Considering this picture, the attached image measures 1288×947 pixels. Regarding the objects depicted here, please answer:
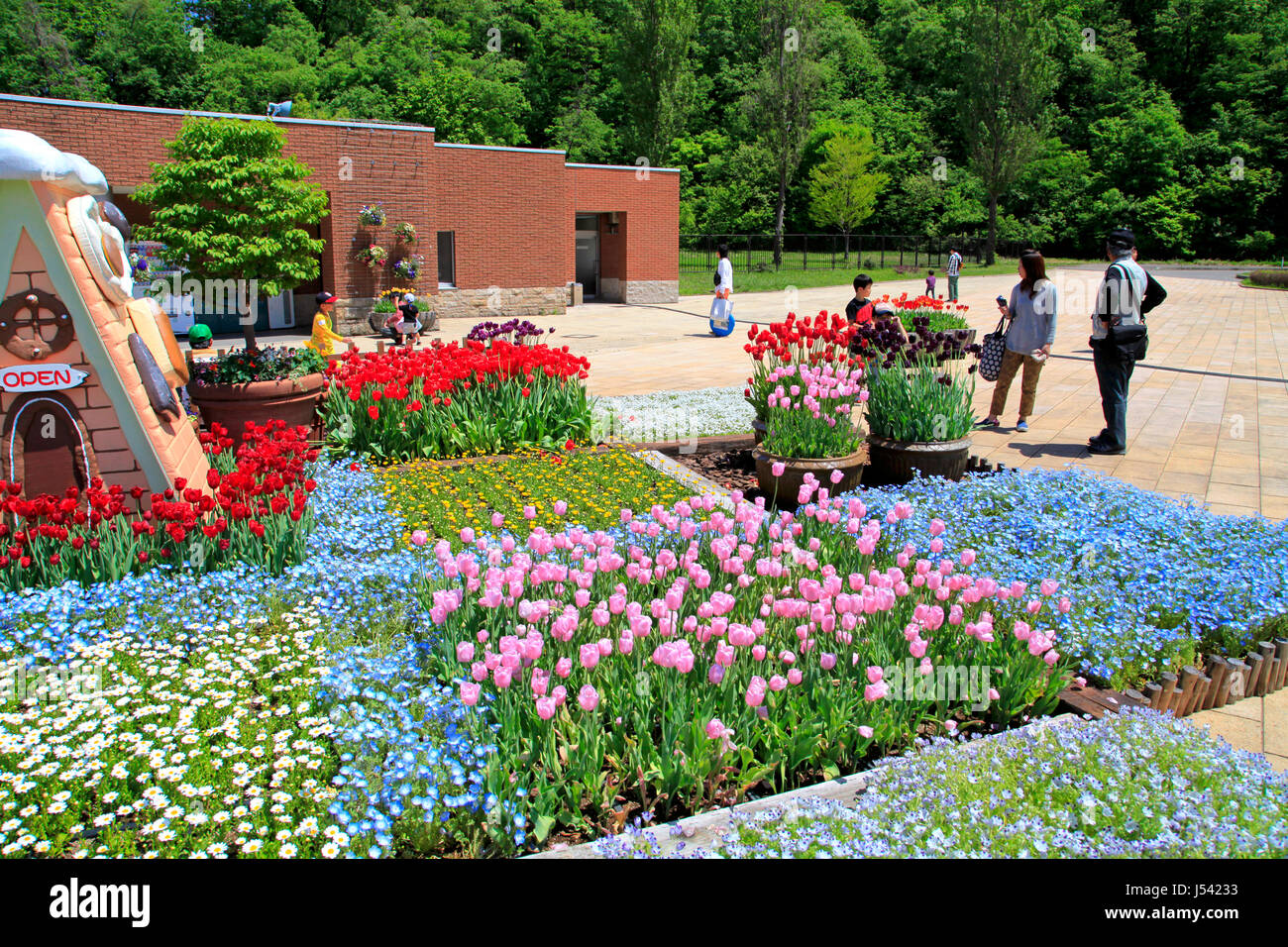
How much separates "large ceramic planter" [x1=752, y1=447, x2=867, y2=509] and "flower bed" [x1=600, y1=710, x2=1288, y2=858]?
341 centimetres

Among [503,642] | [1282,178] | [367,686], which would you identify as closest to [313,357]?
[367,686]

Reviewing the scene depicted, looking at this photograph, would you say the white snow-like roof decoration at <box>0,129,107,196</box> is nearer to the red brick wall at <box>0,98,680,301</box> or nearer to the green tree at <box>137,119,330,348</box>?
the green tree at <box>137,119,330,348</box>

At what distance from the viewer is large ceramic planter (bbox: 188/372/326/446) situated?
307 inches

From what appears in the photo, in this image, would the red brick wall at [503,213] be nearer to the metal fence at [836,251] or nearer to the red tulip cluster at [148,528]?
the metal fence at [836,251]

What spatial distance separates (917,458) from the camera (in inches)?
270

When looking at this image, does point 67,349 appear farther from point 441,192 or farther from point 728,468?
point 441,192

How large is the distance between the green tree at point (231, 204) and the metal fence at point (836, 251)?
26.7 metres

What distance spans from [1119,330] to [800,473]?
3.87 meters

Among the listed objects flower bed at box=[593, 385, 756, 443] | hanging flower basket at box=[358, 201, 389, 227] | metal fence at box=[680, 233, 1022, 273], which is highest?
metal fence at box=[680, 233, 1022, 273]

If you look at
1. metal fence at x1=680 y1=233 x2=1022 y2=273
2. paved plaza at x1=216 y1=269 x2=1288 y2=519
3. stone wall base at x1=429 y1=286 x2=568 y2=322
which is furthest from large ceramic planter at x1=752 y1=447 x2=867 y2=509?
metal fence at x1=680 y1=233 x2=1022 y2=273

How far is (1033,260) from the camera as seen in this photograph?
28.5 feet

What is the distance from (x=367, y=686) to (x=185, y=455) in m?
2.93

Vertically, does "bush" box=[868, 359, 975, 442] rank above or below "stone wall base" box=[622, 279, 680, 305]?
below
